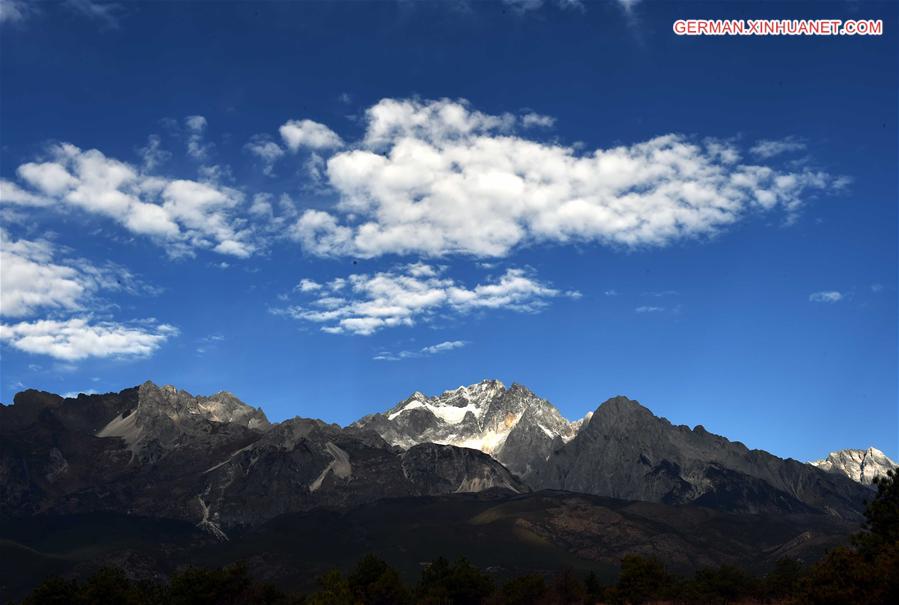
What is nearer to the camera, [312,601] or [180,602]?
[312,601]

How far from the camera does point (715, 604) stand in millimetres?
182125

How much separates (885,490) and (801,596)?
40617mm

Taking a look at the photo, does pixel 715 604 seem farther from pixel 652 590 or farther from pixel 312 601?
pixel 312 601

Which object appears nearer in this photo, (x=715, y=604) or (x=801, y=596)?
(x=801, y=596)

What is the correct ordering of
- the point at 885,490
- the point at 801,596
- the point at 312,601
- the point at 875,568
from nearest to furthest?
the point at 875,568, the point at 801,596, the point at 885,490, the point at 312,601

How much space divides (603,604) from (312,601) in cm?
5687

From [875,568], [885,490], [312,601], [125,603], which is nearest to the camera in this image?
[875,568]

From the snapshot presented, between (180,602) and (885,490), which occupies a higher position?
(885,490)

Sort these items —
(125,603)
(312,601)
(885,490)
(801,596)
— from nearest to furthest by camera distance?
(801,596), (885,490), (312,601), (125,603)

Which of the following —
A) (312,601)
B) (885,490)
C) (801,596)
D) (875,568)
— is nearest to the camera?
(875,568)

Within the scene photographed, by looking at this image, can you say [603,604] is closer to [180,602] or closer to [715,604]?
[715,604]

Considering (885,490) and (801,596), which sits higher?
(885,490)

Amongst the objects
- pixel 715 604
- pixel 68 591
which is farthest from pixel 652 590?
pixel 68 591

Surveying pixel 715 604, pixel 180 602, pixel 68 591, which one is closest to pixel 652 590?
pixel 715 604
